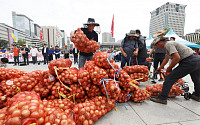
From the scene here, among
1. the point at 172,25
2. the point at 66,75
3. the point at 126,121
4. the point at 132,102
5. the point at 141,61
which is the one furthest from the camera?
the point at 172,25

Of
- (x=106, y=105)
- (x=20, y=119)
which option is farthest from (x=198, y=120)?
(x=20, y=119)

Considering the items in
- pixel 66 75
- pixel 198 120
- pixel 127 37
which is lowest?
pixel 198 120

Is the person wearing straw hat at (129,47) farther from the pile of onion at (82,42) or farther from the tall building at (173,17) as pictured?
the tall building at (173,17)

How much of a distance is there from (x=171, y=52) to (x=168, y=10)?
94.9m

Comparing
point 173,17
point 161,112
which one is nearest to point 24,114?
point 161,112

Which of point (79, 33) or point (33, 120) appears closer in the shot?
point (33, 120)

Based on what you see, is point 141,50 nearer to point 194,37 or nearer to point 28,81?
point 28,81

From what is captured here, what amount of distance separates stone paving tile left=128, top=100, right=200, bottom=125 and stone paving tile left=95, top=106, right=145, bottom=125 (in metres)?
0.11

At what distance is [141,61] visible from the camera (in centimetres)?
367

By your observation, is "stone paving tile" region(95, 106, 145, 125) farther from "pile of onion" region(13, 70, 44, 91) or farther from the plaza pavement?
"pile of onion" region(13, 70, 44, 91)

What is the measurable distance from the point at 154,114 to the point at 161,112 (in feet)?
0.56

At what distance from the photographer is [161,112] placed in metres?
1.72

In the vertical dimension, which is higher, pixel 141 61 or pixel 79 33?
pixel 79 33

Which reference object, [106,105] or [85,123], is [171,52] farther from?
[85,123]
